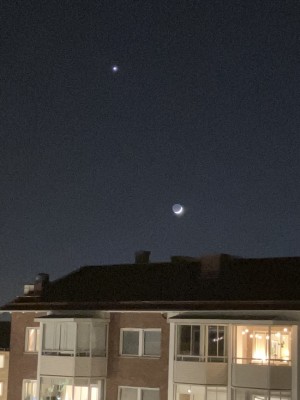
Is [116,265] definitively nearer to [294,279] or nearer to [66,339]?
[66,339]

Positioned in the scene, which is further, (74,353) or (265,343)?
(74,353)

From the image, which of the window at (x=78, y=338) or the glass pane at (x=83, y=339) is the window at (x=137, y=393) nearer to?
the window at (x=78, y=338)

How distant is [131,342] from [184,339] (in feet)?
Answer: 11.8

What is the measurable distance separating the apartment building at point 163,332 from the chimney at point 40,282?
116mm

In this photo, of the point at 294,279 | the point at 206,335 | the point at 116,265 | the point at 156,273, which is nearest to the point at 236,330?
the point at 206,335

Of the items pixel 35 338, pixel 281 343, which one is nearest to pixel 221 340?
pixel 281 343

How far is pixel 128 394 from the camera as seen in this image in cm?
3706

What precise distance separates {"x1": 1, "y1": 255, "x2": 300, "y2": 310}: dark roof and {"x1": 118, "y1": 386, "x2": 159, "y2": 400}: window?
369 cm

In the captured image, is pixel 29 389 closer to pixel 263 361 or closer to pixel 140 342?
pixel 140 342

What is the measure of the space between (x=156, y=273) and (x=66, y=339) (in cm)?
590

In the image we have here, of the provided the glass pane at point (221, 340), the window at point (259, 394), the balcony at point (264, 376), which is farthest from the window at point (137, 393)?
the balcony at point (264, 376)

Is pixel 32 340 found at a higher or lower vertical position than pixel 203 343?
higher

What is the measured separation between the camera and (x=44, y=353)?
1521 inches

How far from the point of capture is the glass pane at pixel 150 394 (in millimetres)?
36094
